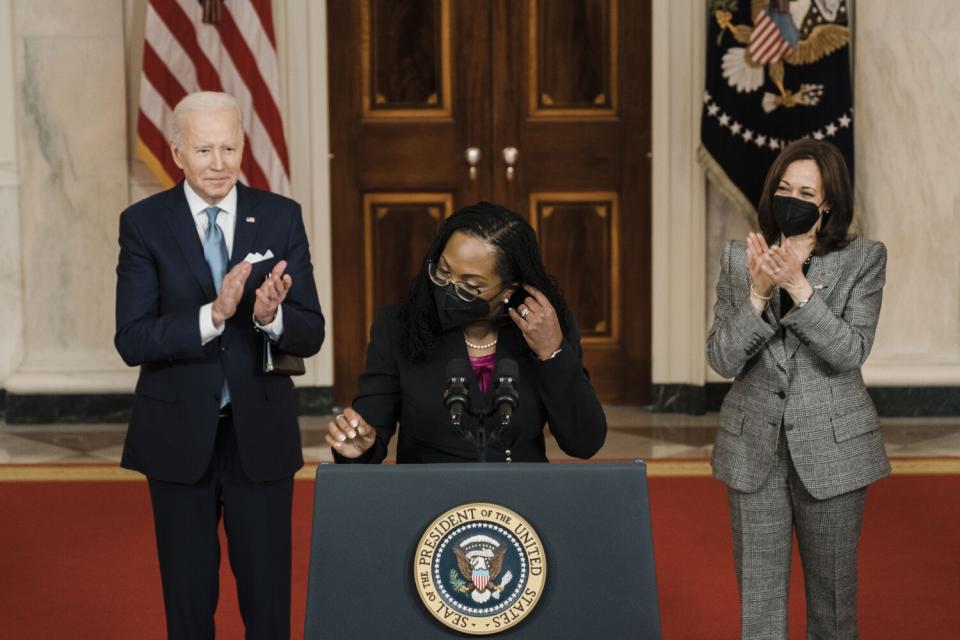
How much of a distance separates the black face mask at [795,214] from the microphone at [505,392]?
1.06 metres

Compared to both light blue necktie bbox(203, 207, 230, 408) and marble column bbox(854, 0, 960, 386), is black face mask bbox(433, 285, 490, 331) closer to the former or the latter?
light blue necktie bbox(203, 207, 230, 408)

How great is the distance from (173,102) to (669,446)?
3.06 metres

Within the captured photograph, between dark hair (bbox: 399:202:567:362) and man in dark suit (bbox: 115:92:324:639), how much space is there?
12.0 inches

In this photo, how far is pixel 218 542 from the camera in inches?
129

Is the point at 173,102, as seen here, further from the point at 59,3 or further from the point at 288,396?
the point at 288,396

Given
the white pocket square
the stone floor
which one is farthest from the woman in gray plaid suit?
the stone floor

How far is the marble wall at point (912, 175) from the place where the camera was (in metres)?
7.30

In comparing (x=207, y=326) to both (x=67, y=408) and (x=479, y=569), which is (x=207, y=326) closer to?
(x=479, y=569)

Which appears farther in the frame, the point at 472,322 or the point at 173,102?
the point at 173,102

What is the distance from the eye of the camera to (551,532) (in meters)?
2.31

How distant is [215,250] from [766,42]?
15.0ft

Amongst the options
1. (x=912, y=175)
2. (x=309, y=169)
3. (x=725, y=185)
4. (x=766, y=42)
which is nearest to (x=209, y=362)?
(x=309, y=169)

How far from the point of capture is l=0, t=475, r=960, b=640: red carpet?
14.1ft

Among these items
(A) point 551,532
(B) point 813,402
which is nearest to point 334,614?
(A) point 551,532
